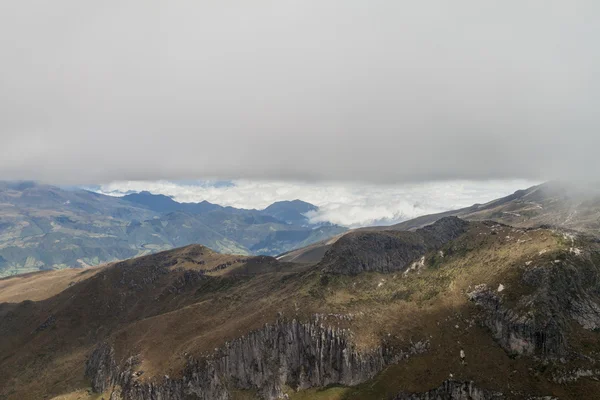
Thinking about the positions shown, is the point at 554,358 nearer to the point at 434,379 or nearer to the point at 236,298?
the point at 434,379

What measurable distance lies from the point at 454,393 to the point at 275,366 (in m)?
65.7

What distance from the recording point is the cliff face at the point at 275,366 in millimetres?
140125

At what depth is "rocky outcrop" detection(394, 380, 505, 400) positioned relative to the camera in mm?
118062

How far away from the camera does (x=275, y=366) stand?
14812cm

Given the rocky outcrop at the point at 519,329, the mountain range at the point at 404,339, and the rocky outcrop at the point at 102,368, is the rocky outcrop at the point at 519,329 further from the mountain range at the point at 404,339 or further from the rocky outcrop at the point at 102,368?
the rocky outcrop at the point at 102,368

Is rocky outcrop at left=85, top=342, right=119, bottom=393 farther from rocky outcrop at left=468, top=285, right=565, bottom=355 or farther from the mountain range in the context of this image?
rocky outcrop at left=468, top=285, right=565, bottom=355

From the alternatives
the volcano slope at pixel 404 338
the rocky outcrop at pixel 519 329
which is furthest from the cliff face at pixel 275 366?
the rocky outcrop at pixel 519 329

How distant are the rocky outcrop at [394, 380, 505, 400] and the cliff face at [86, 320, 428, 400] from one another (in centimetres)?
1551

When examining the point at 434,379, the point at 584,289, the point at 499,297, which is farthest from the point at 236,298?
the point at 584,289

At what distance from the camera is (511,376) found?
119m

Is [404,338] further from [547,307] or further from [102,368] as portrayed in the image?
[102,368]

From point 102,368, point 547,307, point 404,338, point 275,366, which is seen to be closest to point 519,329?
point 547,307

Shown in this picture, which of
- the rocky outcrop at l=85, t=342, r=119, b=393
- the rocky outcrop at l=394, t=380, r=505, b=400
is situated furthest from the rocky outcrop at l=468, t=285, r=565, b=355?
the rocky outcrop at l=85, t=342, r=119, b=393

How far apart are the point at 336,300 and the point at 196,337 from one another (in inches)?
2478
